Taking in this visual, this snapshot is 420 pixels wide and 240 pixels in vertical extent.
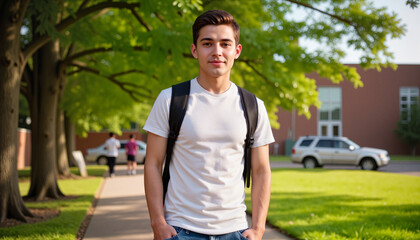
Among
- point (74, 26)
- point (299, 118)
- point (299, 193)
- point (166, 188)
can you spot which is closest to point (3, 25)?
point (74, 26)

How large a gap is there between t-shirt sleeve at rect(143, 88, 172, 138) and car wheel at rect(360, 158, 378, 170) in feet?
73.7

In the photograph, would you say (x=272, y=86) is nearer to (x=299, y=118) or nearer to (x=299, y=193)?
(x=299, y=193)

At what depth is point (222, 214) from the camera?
2.27m

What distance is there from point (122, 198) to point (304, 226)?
5.83 m

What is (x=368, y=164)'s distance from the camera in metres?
23.2

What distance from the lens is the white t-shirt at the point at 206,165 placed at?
2.26 m

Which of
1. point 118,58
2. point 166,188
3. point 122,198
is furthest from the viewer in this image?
point 118,58

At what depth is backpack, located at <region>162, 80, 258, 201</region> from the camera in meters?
2.33

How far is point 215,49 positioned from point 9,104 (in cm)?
687

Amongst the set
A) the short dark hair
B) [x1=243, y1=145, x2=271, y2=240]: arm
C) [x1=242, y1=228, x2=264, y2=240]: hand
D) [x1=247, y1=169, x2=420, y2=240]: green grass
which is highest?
the short dark hair

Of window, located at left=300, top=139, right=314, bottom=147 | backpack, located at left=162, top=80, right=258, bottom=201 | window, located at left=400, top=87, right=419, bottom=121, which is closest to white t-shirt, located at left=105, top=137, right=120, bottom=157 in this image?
window, located at left=300, top=139, right=314, bottom=147

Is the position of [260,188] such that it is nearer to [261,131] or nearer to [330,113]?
[261,131]

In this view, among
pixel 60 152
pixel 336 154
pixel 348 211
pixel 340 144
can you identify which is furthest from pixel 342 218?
pixel 340 144

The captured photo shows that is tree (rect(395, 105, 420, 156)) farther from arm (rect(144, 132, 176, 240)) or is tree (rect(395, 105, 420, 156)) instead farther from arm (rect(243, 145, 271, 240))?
arm (rect(144, 132, 176, 240))
